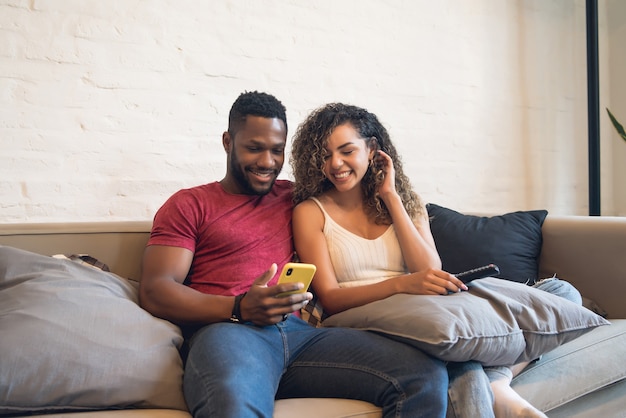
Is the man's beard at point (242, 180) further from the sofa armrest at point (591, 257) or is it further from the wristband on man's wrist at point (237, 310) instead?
the sofa armrest at point (591, 257)

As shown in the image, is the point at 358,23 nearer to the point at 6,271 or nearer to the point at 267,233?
the point at 267,233

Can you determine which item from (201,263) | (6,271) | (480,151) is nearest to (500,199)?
(480,151)

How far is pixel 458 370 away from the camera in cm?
143

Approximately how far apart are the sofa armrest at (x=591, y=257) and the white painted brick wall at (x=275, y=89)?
727mm

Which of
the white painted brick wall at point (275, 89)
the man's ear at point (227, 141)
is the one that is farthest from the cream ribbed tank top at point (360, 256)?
the white painted brick wall at point (275, 89)

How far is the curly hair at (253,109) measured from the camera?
1.79 metres

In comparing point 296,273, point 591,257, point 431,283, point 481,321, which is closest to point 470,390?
point 481,321

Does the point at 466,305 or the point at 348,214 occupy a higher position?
the point at 348,214

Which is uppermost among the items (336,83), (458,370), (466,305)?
(336,83)

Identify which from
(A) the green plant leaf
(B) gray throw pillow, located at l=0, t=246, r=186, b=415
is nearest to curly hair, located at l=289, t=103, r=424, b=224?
(B) gray throw pillow, located at l=0, t=246, r=186, b=415

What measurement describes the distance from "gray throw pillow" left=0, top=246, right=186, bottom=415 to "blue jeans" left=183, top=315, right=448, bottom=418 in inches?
3.1

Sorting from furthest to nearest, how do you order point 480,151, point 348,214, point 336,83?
point 480,151, point 336,83, point 348,214

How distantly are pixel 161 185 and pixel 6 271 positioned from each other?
28.5 inches

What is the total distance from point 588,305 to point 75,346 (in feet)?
5.04
